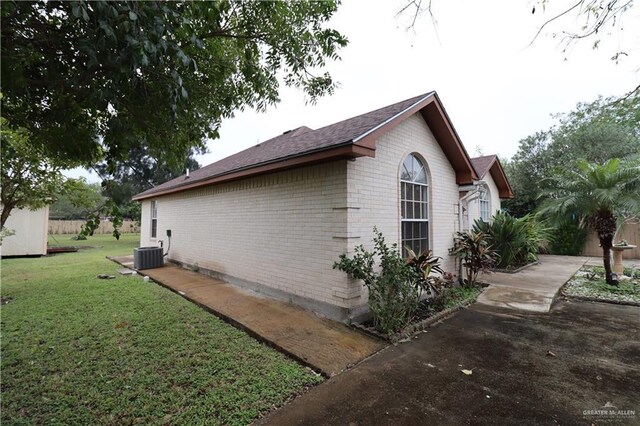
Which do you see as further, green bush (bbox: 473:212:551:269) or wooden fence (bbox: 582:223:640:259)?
wooden fence (bbox: 582:223:640:259)

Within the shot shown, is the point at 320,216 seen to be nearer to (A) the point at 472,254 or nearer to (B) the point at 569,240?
(A) the point at 472,254

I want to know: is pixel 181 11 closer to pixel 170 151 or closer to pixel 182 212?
pixel 170 151

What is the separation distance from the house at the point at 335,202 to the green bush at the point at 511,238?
387 cm

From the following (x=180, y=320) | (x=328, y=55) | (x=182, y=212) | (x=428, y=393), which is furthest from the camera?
(x=182, y=212)

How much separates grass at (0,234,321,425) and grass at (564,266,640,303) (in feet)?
23.7

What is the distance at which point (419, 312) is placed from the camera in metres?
5.26

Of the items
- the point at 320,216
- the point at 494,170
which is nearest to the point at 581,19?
the point at 320,216

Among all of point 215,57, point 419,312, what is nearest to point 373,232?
point 419,312

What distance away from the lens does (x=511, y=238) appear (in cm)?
1002

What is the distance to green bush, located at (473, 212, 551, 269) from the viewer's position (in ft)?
32.6

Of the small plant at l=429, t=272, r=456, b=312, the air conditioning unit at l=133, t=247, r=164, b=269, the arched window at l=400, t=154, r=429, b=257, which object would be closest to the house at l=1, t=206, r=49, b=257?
the air conditioning unit at l=133, t=247, r=164, b=269

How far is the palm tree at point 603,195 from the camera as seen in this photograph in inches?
265

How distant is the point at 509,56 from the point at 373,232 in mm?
3180

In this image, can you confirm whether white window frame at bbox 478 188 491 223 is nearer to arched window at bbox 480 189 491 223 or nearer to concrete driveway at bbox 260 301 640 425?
arched window at bbox 480 189 491 223
